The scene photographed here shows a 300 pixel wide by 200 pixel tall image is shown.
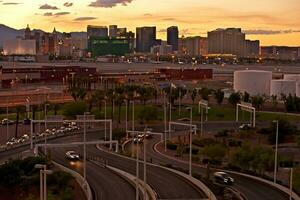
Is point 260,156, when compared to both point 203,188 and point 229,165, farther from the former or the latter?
point 203,188

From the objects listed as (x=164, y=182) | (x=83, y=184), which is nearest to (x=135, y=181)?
(x=164, y=182)

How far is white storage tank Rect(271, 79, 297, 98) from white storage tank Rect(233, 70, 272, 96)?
8.47ft

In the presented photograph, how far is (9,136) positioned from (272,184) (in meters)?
18.9

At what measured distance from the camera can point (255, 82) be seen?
2522 inches

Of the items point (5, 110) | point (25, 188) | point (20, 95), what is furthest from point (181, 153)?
point (20, 95)

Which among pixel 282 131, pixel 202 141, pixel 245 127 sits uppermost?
pixel 282 131

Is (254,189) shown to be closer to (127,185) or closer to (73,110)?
(127,185)

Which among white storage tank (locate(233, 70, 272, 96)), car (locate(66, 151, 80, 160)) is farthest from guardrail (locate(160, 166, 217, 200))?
white storage tank (locate(233, 70, 272, 96))

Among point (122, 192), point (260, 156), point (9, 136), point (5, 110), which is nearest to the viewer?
Result: point (122, 192)

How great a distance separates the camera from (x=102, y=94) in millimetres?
46281

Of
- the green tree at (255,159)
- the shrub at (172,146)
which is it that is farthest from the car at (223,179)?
the shrub at (172,146)

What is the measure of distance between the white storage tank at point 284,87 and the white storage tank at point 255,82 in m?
2.58

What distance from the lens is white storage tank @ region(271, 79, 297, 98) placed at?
59.7 metres

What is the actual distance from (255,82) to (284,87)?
15.6 feet
